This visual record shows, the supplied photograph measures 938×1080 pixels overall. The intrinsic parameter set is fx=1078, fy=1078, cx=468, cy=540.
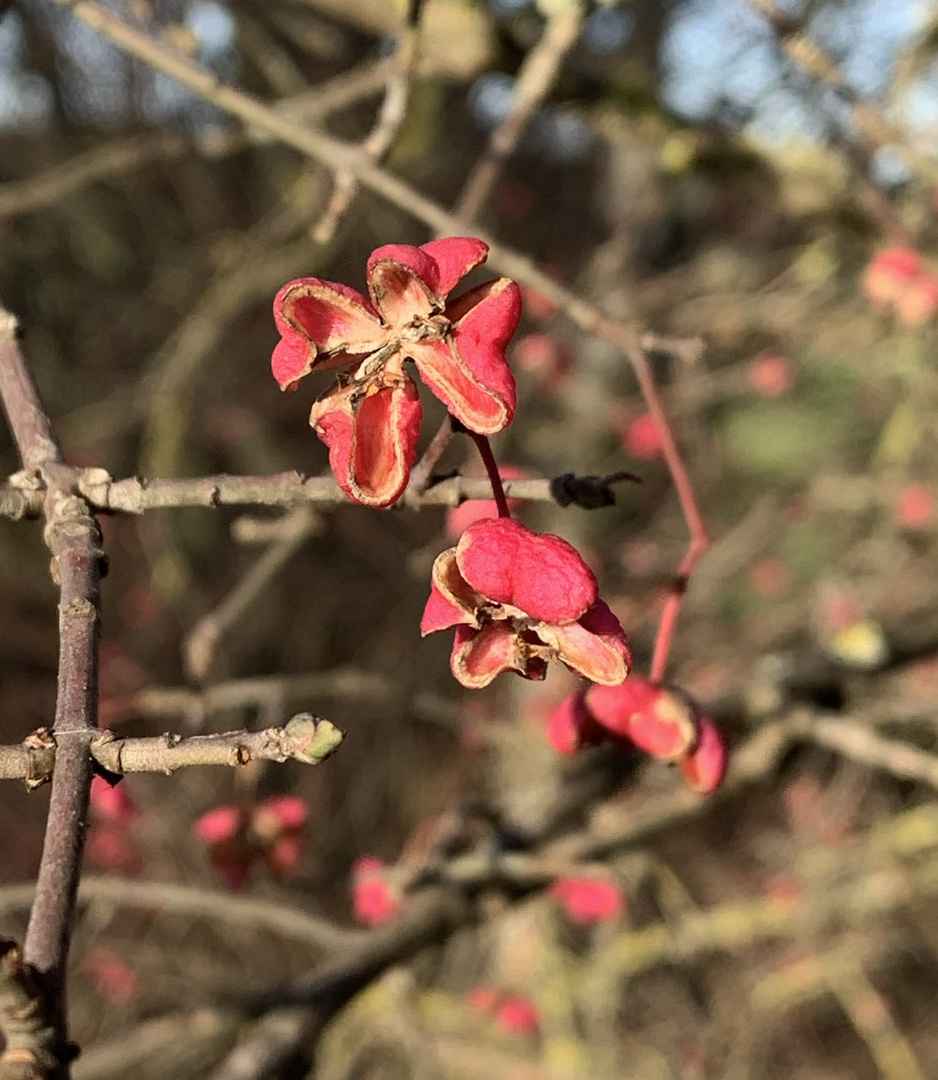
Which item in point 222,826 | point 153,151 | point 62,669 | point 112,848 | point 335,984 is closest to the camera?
point 62,669

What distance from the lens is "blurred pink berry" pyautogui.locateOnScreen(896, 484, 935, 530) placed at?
108 inches

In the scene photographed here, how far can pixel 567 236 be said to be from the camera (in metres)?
6.02

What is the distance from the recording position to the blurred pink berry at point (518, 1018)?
2.62 m

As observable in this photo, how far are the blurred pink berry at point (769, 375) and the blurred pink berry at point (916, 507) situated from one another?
0.53 meters

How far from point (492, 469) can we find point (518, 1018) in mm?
2278

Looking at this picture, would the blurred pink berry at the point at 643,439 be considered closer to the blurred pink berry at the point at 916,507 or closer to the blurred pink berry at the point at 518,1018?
the blurred pink berry at the point at 916,507

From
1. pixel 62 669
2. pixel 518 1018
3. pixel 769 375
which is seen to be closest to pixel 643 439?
pixel 769 375

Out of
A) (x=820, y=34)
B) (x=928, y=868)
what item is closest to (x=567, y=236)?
(x=820, y=34)

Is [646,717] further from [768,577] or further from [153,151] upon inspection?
[768,577]

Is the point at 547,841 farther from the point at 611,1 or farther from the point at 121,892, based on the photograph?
the point at 611,1

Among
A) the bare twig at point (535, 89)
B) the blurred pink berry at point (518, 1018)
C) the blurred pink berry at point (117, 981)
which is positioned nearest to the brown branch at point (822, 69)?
the bare twig at point (535, 89)

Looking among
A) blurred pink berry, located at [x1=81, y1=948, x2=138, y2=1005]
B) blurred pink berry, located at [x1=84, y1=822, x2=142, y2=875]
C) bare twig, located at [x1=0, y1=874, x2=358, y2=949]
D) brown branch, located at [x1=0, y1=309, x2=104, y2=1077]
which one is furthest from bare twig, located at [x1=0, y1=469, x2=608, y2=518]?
blurred pink berry, located at [x1=81, y1=948, x2=138, y2=1005]

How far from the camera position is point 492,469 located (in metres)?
0.70

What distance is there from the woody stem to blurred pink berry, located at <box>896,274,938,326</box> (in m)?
1.87
